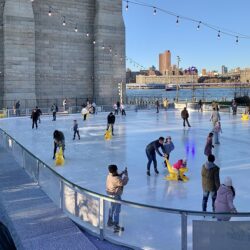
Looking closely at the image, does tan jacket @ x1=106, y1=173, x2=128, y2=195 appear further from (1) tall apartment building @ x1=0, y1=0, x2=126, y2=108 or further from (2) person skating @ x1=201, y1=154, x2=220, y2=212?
(1) tall apartment building @ x1=0, y1=0, x2=126, y2=108

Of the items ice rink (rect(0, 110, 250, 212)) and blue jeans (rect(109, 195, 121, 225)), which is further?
ice rink (rect(0, 110, 250, 212))

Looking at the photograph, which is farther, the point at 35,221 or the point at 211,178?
the point at 211,178

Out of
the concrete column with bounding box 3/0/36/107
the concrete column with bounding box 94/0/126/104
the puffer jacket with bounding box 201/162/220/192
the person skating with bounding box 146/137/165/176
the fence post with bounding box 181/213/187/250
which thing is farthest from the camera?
the concrete column with bounding box 94/0/126/104

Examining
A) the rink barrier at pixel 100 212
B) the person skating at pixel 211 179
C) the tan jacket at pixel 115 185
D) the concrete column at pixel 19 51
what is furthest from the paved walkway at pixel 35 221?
the concrete column at pixel 19 51

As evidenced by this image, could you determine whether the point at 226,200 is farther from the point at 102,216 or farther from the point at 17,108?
the point at 17,108

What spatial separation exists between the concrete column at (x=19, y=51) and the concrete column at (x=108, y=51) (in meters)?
7.66

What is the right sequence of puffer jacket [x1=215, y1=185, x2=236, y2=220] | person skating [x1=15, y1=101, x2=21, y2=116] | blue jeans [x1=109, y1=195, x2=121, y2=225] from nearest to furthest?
blue jeans [x1=109, y1=195, x2=121, y2=225] → puffer jacket [x1=215, y1=185, x2=236, y2=220] → person skating [x1=15, y1=101, x2=21, y2=116]

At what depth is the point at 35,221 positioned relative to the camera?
22.5 ft

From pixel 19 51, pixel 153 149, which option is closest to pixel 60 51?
pixel 19 51

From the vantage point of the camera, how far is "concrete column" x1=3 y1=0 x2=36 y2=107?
38.2 metres

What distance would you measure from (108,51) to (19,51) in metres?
10.3

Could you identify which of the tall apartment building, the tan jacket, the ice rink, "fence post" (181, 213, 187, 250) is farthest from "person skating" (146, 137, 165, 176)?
the tall apartment building

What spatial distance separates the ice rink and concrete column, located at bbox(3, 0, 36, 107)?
1478cm

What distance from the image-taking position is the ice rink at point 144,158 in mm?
9367
